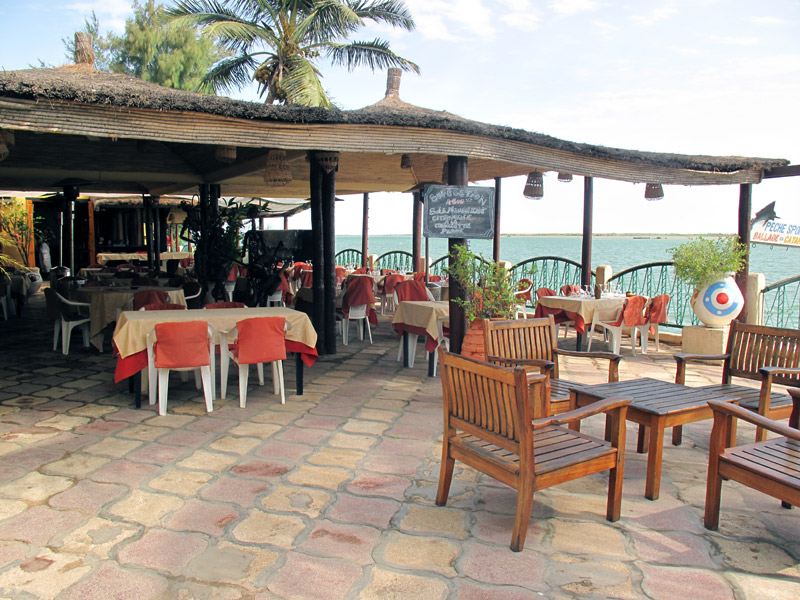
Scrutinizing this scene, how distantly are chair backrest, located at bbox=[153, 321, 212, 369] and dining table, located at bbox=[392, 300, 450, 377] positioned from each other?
226 centimetres

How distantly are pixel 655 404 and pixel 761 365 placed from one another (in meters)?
1.11

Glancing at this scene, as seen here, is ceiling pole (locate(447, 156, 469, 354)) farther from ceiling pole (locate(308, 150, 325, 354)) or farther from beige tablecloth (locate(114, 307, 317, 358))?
ceiling pole (locate(308, 150, 325, 354))

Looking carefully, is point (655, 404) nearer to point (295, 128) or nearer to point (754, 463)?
point (754, 463)

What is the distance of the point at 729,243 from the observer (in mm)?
6867

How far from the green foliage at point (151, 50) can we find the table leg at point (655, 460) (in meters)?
25.6

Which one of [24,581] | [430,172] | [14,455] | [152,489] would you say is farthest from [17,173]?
[24,581]

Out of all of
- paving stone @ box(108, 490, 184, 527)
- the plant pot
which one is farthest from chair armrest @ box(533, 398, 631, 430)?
the plant pot

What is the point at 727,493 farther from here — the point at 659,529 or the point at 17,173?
the point at 17,173

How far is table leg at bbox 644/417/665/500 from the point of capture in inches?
123

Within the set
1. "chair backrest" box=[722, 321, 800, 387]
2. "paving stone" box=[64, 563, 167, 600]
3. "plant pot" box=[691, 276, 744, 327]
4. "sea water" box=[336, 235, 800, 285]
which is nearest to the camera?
"paving stone" box=[64, 563, 167, 600]

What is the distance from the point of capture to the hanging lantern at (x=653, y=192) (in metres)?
7.53

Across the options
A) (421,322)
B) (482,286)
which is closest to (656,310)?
(421,322)

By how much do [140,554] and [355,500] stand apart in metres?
1.03

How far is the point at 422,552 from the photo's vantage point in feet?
8.45
